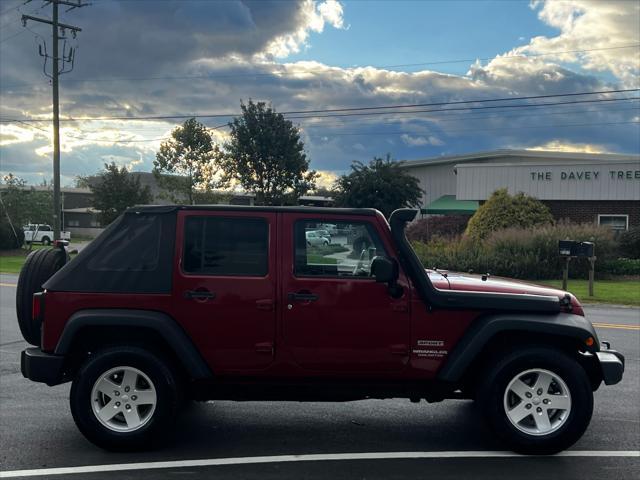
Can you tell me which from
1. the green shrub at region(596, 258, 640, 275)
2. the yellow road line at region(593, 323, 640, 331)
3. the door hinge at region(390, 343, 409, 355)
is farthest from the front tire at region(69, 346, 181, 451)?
the green shrub at region(596, 258, 640, 275)

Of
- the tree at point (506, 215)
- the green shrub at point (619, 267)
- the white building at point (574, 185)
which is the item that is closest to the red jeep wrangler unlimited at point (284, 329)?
the green shrub at point (619, 267)

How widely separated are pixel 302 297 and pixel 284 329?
0.28 metres

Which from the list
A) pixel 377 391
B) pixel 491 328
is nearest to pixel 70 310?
pixel 377 391

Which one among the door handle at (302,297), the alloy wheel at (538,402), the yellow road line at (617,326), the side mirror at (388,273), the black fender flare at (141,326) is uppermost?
the side mirror at (388,273)

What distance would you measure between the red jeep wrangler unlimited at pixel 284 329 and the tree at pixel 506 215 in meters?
21.6

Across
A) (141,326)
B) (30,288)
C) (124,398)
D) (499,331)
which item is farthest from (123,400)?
(499,331)

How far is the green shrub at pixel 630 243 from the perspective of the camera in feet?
Result: 84.0

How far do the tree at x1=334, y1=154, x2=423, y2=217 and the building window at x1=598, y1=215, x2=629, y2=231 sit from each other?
9.74 metres

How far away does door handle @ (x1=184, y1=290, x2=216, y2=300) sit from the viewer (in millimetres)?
4789

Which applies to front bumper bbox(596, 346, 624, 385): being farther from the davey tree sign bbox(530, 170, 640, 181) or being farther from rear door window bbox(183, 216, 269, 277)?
the davey tree sign bbox(530, 170, 640, 181)

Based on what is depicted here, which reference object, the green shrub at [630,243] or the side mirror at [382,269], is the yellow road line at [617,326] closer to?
the side mirror at [382,269]

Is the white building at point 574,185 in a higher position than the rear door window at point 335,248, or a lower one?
higher

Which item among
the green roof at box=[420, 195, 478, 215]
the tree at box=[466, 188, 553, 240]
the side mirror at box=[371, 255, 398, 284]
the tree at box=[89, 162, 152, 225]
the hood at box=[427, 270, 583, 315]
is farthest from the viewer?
the tree at box=[89, 162, 152, 225]

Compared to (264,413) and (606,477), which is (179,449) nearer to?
(264,413)
